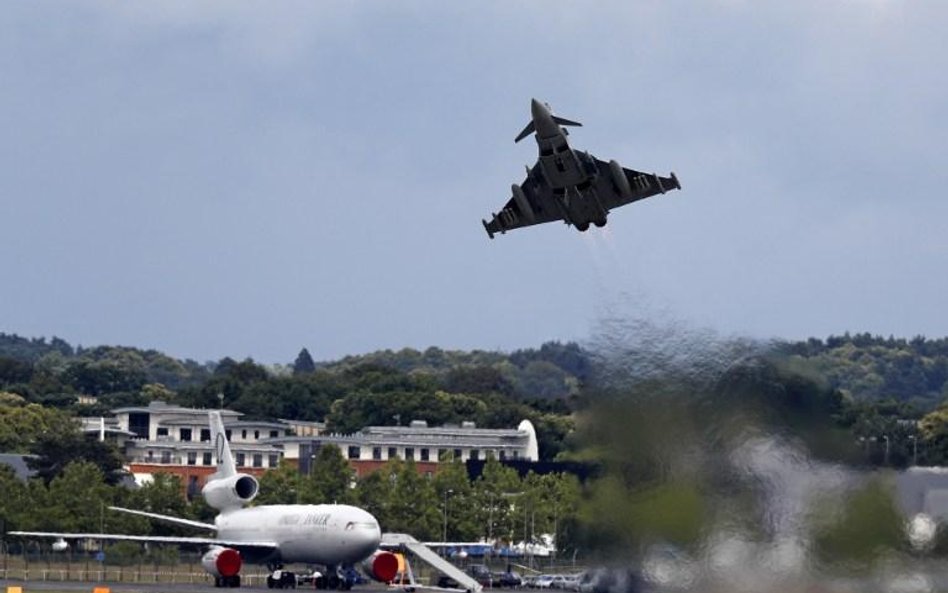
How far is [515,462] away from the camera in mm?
147250

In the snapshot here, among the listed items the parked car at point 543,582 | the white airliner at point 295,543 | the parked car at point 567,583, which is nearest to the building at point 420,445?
the parked car at point 543,582

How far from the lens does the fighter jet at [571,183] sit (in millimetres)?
59531

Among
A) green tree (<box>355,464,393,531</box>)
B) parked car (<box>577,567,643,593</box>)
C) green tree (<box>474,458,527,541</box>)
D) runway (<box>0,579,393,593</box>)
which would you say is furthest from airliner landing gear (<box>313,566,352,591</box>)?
parked car (<box>577,567,643,593</box>)

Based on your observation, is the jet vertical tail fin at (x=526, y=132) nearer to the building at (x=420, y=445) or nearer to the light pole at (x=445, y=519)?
the light pole at (x=445, y=519)

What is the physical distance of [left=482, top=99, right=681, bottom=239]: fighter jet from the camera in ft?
195

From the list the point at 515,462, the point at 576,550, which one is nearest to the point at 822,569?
the point at 576,550

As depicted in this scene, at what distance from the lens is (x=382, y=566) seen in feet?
289

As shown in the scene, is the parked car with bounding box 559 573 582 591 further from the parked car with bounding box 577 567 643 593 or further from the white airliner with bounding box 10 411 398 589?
the parked car with bounding box 577 567 643 593

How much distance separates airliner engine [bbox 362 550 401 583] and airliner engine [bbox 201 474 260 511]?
1482 centimetres

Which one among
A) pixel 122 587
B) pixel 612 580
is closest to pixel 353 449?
pixel 122 587

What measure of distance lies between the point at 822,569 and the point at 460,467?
78.7m

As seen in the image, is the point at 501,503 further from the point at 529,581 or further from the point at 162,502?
the point at 162,502

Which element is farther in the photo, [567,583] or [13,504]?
[13,504]

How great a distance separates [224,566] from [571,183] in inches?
1380
